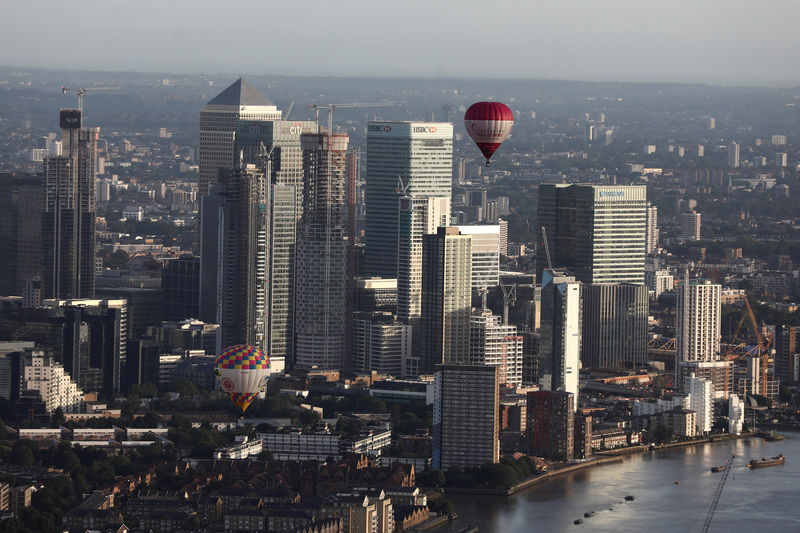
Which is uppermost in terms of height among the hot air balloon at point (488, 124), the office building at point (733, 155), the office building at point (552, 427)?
the office building at point (733, 155)

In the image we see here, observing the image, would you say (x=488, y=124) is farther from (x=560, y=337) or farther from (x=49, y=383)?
(x=49, y=383)

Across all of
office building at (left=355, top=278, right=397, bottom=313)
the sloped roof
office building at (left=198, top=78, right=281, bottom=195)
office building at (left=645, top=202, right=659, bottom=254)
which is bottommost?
office building at (left=355, top=278, right=397, bottom=313)

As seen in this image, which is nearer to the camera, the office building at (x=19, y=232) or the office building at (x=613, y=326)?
the office building at (x=613, y=326)

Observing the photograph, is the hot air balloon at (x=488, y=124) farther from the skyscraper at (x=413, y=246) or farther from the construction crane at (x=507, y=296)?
the construction crane at (x=507, y=296)

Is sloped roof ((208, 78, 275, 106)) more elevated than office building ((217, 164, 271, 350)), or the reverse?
sloped roof ((208, 78, 275, 106))

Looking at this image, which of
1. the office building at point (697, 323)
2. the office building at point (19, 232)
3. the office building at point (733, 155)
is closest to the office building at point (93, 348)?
the office building at point (19, 232)

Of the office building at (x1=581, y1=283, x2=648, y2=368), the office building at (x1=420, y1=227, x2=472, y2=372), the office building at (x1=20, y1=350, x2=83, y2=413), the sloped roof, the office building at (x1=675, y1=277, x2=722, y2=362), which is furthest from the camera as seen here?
the sloped roof

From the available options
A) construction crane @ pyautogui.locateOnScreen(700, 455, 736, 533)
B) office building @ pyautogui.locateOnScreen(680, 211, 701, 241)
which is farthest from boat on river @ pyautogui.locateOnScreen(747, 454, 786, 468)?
office building @ pyautogui.locateOnScreen(680, 211, 701, 241)

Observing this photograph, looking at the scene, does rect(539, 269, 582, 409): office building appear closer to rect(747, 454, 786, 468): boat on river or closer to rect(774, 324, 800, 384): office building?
rect(747, 454, 786, 468): boat on river
